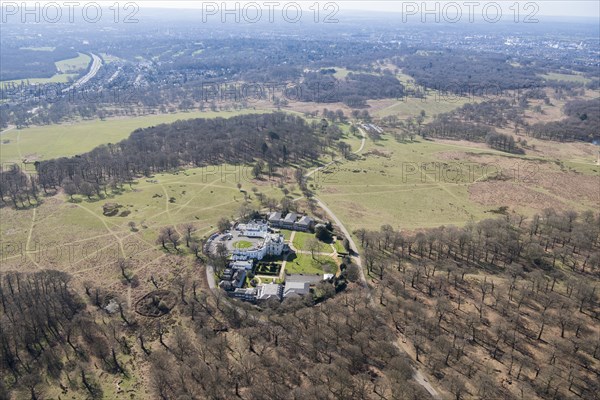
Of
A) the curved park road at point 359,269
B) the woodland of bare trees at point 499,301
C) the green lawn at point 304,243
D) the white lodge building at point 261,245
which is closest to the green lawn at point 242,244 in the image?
the white lodge building at point 261,245

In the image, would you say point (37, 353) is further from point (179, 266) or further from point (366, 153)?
point (366, 153)

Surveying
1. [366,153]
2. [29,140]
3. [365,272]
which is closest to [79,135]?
[29,140]

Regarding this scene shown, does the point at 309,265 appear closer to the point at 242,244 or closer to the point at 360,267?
the point at 360,267

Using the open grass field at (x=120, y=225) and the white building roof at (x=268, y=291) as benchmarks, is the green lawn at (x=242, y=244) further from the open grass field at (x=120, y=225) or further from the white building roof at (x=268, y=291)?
the white building roof at (x=268, y=291)

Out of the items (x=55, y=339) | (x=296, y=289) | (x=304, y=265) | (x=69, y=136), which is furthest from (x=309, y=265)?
(x=69, y=136)

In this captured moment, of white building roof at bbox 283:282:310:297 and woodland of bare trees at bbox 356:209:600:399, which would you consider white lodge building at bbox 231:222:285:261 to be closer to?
white building roof at bbox 283:282:310:297

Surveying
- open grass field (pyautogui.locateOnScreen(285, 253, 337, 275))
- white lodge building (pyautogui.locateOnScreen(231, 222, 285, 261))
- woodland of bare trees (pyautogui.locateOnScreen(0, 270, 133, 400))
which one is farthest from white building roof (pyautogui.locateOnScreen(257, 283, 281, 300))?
woodland of bare trees (pyautogui.locateOnScreen(0, 270, 133, 400))
